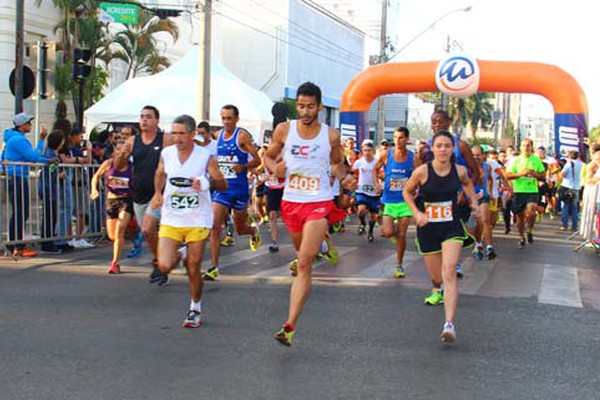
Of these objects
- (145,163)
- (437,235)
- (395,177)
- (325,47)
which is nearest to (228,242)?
(395,177)

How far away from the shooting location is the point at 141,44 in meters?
39.1

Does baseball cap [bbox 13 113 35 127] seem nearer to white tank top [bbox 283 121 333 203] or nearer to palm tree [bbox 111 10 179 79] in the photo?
white tank top [bbox 283 121 333 203]

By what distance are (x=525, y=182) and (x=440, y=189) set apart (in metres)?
8.71

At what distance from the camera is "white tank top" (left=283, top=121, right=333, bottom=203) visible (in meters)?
6.87

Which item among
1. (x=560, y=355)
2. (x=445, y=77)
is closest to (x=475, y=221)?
(x=560, y=355)

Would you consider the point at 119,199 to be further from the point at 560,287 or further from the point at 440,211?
the point at 560,287

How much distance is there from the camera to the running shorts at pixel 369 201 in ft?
50.3

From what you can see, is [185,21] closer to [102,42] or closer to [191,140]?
[102,42]

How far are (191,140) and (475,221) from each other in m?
5.71

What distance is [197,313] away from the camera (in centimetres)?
729

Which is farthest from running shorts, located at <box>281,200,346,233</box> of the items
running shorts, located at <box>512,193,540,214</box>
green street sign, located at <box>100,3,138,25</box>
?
green street sign, located at <box>100,3,138,25</box>

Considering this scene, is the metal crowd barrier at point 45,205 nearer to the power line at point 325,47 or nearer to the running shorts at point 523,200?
the running shorts at point 523,200

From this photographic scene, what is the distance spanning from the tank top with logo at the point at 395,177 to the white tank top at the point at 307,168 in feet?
12.4

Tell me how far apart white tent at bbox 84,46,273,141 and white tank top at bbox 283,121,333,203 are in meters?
15.8
